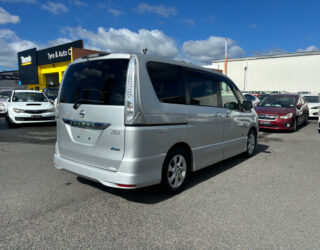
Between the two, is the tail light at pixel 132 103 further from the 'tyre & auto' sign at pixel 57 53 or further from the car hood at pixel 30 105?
the 'tyre & auto' sign at pixel 57 53

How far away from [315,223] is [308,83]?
150 ft

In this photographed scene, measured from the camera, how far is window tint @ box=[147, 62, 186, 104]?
3281 millimetres

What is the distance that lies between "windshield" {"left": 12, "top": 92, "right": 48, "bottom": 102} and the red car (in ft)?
31.1

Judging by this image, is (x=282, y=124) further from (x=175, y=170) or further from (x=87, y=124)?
(x=87, y=124)

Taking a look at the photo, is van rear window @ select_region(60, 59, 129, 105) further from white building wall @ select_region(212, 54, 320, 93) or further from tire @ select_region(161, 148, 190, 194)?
white building wall @ select_region(212, 54, 320, 93)

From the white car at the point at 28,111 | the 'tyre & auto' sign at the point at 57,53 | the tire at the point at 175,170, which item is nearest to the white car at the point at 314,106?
the tire at the point at 175,170

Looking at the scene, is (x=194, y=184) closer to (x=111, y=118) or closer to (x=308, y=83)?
(x=111, y=118)

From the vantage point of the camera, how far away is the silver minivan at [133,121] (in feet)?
9.94

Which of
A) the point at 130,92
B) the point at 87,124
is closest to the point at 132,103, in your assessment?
the point at 130,92

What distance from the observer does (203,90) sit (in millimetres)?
4223

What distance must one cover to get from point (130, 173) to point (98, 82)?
1.26m

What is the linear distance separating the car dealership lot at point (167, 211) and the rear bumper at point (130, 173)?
38cm

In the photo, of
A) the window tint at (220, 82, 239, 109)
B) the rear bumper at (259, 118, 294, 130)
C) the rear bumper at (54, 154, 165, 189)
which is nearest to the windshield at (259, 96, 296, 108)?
the rear bumper at (259, 118, 294, 130)

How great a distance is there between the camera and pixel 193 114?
3.85 meters
